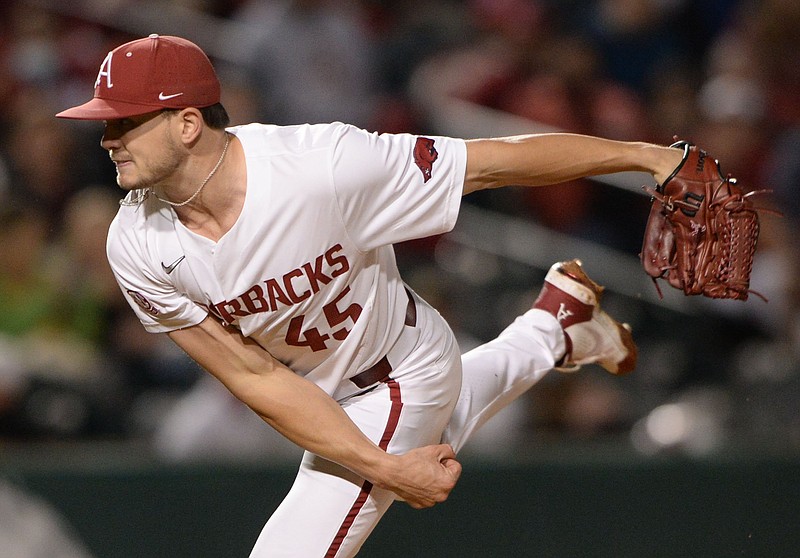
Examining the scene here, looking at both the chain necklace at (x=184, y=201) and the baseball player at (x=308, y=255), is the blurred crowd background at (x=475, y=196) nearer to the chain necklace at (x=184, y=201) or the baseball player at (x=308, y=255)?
the baseball player at (x=308, y=255)

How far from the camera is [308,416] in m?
2.95

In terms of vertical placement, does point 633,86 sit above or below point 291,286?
above

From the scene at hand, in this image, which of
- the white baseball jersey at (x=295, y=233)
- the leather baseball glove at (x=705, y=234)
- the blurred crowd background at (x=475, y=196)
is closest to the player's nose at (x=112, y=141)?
the white baseball jersey at (x=295, y=233)

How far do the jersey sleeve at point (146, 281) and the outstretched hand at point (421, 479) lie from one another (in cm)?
62

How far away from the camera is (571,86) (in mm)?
6066

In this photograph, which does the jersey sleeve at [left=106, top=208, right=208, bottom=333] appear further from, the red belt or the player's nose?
the red belt

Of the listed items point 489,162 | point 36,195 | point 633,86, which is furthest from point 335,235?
point 633,86

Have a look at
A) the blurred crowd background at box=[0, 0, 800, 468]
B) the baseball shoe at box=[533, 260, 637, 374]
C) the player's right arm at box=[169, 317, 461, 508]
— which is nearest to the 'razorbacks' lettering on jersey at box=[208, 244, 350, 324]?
the player's right arm at box=[169, 317, 461, 508]

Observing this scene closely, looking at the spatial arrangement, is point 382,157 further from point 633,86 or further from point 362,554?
point 633,86

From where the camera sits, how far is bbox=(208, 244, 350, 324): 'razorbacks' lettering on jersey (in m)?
2.84

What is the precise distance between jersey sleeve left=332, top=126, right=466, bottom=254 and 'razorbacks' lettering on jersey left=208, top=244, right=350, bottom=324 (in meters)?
0.08

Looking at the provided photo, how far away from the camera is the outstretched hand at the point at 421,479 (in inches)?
115

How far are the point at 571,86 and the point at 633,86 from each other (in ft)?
1.67

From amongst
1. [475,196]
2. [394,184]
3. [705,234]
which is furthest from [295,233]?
[475,196]
